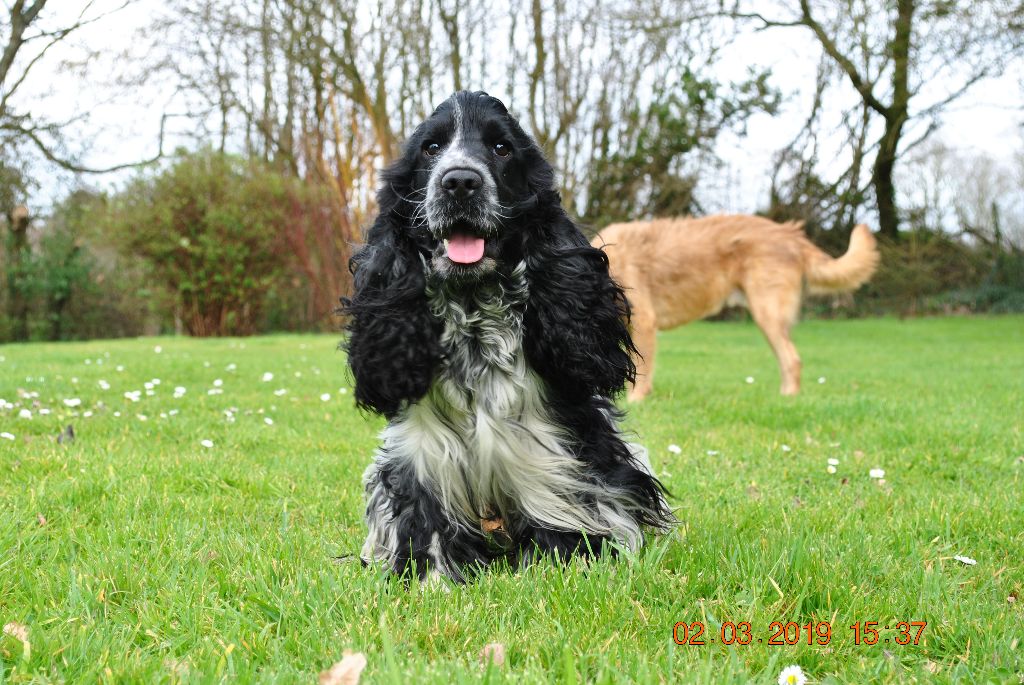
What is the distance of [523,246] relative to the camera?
8.96 feet

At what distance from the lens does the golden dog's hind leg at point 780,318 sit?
7797 mm

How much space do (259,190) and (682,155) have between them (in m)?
11.7

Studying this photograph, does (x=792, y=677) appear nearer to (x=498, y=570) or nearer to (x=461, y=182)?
(x=498, y=570)

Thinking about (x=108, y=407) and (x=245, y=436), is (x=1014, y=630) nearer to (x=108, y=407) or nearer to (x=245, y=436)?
(x=245, y=436)

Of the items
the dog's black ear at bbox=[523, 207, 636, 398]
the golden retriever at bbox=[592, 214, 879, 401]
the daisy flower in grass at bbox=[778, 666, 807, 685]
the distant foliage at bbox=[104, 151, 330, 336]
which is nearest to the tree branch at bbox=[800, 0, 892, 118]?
the golden retriever at bbox=[592, 214, 879, 401]

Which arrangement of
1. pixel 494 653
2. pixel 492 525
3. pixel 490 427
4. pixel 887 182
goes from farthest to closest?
1. pixel 887 182
2. pixel 492 525
3. pixel 490 427
4. pixel 494 653

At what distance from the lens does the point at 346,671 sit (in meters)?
1.72

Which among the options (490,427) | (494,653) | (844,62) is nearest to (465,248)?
(490,427)

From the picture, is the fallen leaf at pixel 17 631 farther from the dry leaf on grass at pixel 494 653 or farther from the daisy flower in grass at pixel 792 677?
the daisy flower in grass at pixel 792 677

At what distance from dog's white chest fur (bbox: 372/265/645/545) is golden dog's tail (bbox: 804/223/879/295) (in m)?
6.31

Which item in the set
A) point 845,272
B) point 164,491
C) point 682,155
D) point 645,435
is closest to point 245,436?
point 164,491

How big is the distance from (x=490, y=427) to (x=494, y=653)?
2.93 feet

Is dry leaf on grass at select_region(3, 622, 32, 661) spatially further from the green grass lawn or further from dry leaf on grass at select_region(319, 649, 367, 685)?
dry leaf on grass at select_region(319, 649, 367, 685)

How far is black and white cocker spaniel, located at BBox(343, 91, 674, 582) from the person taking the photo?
8.56ft
